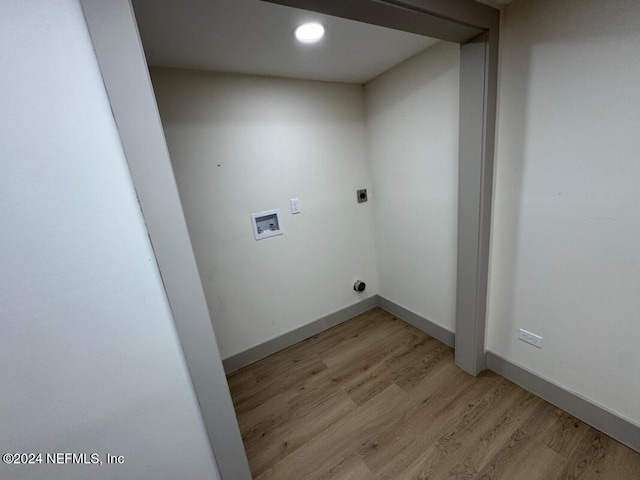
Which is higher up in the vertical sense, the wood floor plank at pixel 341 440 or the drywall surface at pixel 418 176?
the drywall surface at pixel 418 176

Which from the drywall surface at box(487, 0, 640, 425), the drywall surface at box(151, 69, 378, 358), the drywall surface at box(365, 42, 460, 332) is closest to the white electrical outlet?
the drywall surface at box(151, 69, 378, 358)

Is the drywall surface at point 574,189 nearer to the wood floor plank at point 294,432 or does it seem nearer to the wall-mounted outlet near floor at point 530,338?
the wall-mounted outlet near floor at point 530,338

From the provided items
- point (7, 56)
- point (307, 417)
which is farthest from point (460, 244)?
point (7, 56)

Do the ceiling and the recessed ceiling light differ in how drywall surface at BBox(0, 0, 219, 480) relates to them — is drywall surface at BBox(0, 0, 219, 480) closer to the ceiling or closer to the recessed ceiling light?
the ceiling

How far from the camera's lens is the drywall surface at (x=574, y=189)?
1.02m

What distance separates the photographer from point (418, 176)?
1.91 meters

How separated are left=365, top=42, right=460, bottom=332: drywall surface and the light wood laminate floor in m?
0.51

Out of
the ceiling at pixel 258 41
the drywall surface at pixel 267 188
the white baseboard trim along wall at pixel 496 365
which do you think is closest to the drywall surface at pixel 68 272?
the ceiling at pixel 258 41

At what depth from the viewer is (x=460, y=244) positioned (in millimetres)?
1584

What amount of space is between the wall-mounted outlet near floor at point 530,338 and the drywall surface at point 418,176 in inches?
17.6

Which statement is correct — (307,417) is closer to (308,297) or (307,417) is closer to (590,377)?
(308,297)

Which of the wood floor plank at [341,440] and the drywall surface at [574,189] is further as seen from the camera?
the wood floor plank at [341,440]

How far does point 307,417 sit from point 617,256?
1776 mm

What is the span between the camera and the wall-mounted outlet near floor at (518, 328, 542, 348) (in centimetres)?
146
